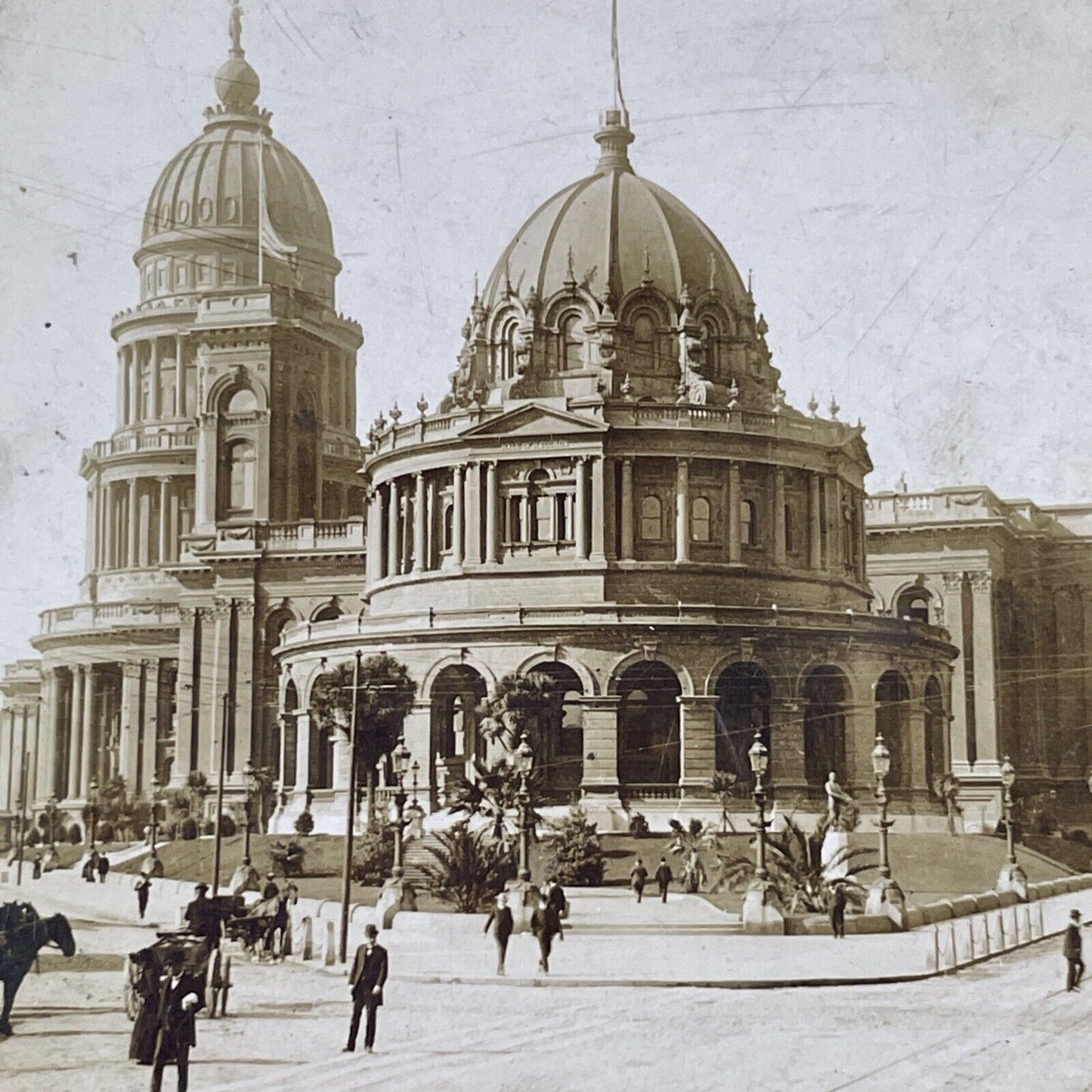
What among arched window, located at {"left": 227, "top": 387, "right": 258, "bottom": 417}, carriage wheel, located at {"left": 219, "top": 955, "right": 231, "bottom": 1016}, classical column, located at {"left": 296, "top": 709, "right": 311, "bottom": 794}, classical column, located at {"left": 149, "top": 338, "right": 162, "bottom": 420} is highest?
classical column, located at {"left": 149, "top": 338, "right": 162, "bottom": 420}

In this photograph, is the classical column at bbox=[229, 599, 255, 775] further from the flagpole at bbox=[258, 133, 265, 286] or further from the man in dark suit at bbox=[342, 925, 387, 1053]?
the man in dark suit at bbox=[342, 925, 387, 1053]

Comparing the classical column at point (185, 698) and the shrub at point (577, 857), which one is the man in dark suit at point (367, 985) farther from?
the classical column at point (185, 698)

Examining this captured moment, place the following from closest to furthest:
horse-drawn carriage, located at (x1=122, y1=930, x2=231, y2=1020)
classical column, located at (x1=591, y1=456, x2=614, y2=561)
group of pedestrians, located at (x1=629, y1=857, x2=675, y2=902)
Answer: horse-drawn carriage, located at (x1=122, y1=930, x2=231, y2=1020) < group of pedestrians, located at (x1=629, y1=857, x2=675, y2=902) < classical column, located at (x1=591, y1=456, x2=614, y2=561)

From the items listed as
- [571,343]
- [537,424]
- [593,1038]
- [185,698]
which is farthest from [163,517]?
[593,1038]

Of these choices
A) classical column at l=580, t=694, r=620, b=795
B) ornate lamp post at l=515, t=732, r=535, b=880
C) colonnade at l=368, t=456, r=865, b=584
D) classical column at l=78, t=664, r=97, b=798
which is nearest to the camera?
ornate lamp post at l=515, t=732, r=535, b=880

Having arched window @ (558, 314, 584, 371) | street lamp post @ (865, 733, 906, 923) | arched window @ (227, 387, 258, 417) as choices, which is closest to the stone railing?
arched window @ (227, 387, 258, 417)

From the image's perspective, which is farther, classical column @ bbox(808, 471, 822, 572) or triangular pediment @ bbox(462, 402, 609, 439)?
classical column @ bbox(808, 471, 822, 572)

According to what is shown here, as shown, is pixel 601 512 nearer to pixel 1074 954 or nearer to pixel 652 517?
pixel 652 517
